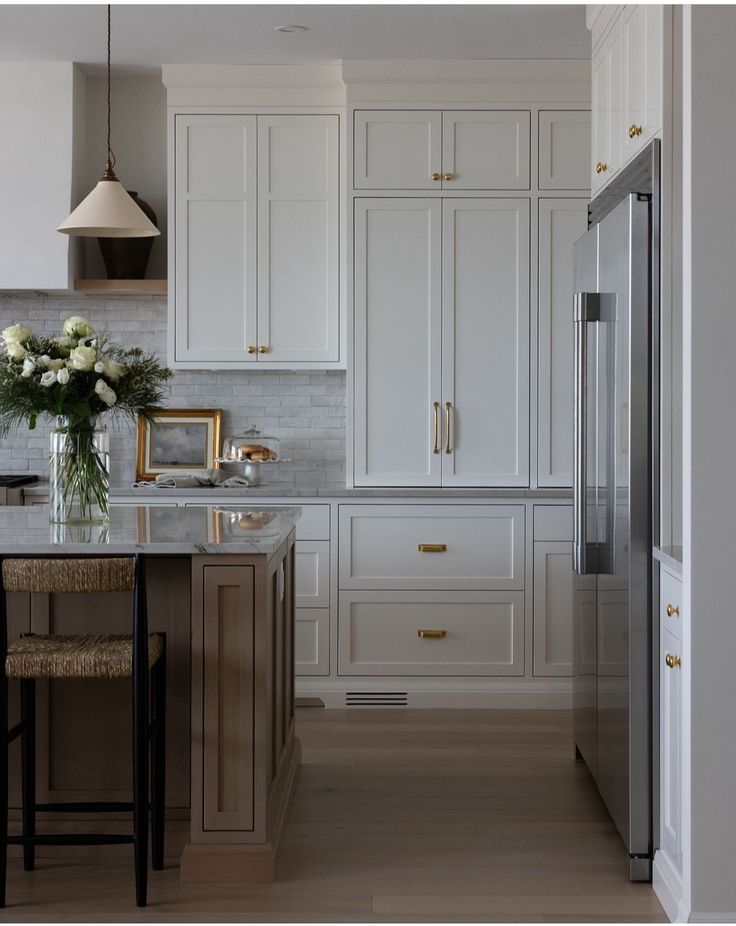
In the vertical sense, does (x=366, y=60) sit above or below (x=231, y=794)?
above

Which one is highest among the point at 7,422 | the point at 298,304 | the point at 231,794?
the point at 298,304

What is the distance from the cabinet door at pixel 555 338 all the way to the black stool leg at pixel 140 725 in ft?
8.50

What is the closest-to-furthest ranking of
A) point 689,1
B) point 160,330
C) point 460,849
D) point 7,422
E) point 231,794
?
1. point 689,1
2. point 231,794
3. point 460,849
4. point 7,422
5. point 160,330

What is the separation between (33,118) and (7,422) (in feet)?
6.98

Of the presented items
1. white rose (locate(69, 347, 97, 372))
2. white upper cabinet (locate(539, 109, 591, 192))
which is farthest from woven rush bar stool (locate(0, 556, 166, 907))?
white upper cabinet (locate(539, 109, 591, 192))

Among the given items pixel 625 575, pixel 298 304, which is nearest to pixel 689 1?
pixel 625 575

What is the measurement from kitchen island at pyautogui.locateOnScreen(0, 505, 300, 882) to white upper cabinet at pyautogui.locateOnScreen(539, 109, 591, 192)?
210 centimetres

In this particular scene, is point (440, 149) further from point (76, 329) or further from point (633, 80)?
point (76, 329)

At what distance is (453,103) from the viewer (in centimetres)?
500

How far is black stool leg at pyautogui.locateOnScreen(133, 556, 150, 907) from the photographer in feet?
9.29

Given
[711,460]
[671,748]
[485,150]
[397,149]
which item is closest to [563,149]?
[485,150]

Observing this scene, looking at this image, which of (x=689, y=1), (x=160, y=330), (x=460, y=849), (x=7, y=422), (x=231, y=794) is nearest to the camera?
(x=689, y=1)

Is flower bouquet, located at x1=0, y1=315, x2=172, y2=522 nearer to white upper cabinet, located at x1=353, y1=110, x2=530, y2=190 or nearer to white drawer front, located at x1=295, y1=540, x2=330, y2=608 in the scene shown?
white drawer front, located at x1=295, y1=540, x2=330, y2=608

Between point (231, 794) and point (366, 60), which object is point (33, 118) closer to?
point (366, 60)
